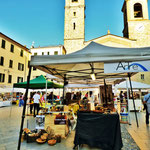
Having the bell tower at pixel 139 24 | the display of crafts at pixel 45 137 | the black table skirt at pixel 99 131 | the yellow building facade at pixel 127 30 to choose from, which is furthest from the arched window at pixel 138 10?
the display of crafts at pixel 45 137

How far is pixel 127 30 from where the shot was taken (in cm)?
2577

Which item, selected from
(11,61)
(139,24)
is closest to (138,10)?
(139,24)

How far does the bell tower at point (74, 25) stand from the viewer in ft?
90.1

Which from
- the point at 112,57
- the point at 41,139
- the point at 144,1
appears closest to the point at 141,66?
the point at 112,57

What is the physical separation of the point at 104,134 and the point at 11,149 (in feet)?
8.18

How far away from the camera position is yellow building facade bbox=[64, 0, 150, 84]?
23.0 metres

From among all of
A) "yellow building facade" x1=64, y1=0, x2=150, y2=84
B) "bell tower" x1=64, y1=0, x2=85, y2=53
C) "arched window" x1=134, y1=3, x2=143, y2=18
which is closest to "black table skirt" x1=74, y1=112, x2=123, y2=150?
"yellow building facade" x1=64, y1=0, x2=150, y2=84

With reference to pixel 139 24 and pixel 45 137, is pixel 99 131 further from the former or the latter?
pixel 139 24

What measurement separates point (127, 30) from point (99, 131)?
27017mm

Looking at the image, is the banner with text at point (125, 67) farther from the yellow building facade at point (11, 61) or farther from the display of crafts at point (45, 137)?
the yellow building facade at point (11, 61)

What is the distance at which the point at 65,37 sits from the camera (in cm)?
2803

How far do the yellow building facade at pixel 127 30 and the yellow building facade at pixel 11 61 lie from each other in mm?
9815

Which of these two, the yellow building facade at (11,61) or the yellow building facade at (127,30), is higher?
the yellow building facade at (127,30)

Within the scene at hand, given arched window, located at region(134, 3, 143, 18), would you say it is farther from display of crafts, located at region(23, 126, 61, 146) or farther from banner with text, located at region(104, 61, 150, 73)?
display of crafts, located at region(23, 126, 61, 146)
